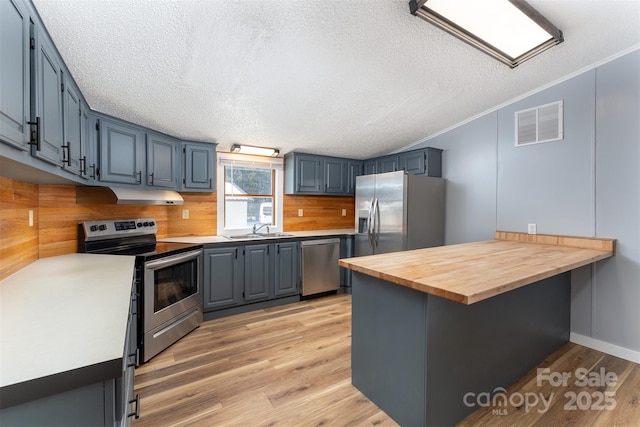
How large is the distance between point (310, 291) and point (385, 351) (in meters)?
2.12

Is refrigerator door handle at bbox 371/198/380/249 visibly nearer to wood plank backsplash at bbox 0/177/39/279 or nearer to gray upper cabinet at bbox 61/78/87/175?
gray upper cabinet at bbox 61/78/87/175

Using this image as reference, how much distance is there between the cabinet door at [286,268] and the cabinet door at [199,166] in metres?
1.18

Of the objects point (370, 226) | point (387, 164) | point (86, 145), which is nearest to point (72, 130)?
point (86, 145)

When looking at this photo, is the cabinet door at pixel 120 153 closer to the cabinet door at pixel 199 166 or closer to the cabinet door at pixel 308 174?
the cabinet door at pixel 199 166

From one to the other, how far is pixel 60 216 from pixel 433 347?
298 cm

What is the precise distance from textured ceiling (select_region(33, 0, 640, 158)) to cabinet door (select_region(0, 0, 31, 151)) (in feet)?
1.22

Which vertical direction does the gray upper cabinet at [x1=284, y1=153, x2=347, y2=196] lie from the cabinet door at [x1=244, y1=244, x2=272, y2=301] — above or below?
above

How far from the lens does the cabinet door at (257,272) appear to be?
132 inches

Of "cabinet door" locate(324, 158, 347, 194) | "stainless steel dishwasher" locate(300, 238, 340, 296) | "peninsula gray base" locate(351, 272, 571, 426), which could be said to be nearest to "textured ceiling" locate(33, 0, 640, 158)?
"cabinet door" locate(324, 158, 347, 194)

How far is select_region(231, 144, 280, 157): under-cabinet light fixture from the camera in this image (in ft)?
12.0

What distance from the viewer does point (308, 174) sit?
4.22 m

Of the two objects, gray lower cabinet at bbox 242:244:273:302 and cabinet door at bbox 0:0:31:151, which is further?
gray lower cabinet at bbox 242:244:273:302

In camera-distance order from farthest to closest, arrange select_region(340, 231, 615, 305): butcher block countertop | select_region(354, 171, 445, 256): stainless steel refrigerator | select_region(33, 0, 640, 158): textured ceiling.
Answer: select_region(354, 171, 445, 256): stainless steel refrigerator < select_region(33, 0, 640, 158): textured ceiling < select_region(340, 231, 615, 305): butcher block countertop

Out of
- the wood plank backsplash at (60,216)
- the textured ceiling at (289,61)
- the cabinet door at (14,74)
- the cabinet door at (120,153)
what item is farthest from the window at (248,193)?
the cabinet door at (14,74)
